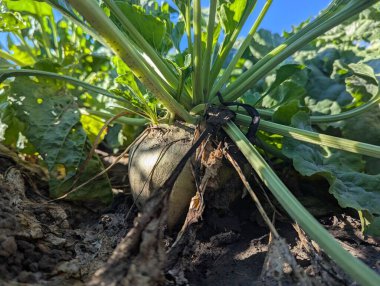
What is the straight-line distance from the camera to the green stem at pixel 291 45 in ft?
4.64

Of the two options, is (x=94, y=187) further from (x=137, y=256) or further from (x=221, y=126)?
(x=137, y=256)

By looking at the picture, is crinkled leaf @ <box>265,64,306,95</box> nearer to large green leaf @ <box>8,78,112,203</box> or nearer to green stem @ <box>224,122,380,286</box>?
green stem @ <box>224,122,380,286</box>

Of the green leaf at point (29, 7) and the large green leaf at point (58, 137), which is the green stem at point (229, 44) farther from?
the green leaf at point (29, 7)

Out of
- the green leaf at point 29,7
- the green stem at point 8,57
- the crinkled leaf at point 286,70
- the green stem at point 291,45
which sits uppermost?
the green leaf at point 29,7

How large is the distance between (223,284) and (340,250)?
0.39 metres

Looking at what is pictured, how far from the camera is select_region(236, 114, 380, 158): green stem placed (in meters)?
1.22

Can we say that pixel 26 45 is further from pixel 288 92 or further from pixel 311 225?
pixel 311 225

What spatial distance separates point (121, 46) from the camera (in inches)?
46.3

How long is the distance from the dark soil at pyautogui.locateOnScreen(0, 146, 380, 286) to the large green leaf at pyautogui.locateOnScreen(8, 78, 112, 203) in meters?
0.08

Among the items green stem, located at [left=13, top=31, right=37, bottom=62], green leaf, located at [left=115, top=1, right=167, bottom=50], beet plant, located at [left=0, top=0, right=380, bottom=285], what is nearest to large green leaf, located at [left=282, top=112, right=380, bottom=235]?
beet plant, located at [left=0, top=0, right=380, bottom=285]

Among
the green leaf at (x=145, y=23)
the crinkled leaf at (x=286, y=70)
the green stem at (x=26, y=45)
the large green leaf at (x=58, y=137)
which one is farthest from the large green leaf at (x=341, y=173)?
the green stem at (x=26, y=45)

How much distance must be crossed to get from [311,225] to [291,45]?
31.4 inches

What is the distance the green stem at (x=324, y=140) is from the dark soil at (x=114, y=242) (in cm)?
33

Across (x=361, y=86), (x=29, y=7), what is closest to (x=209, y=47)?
(x=361, y=86)
